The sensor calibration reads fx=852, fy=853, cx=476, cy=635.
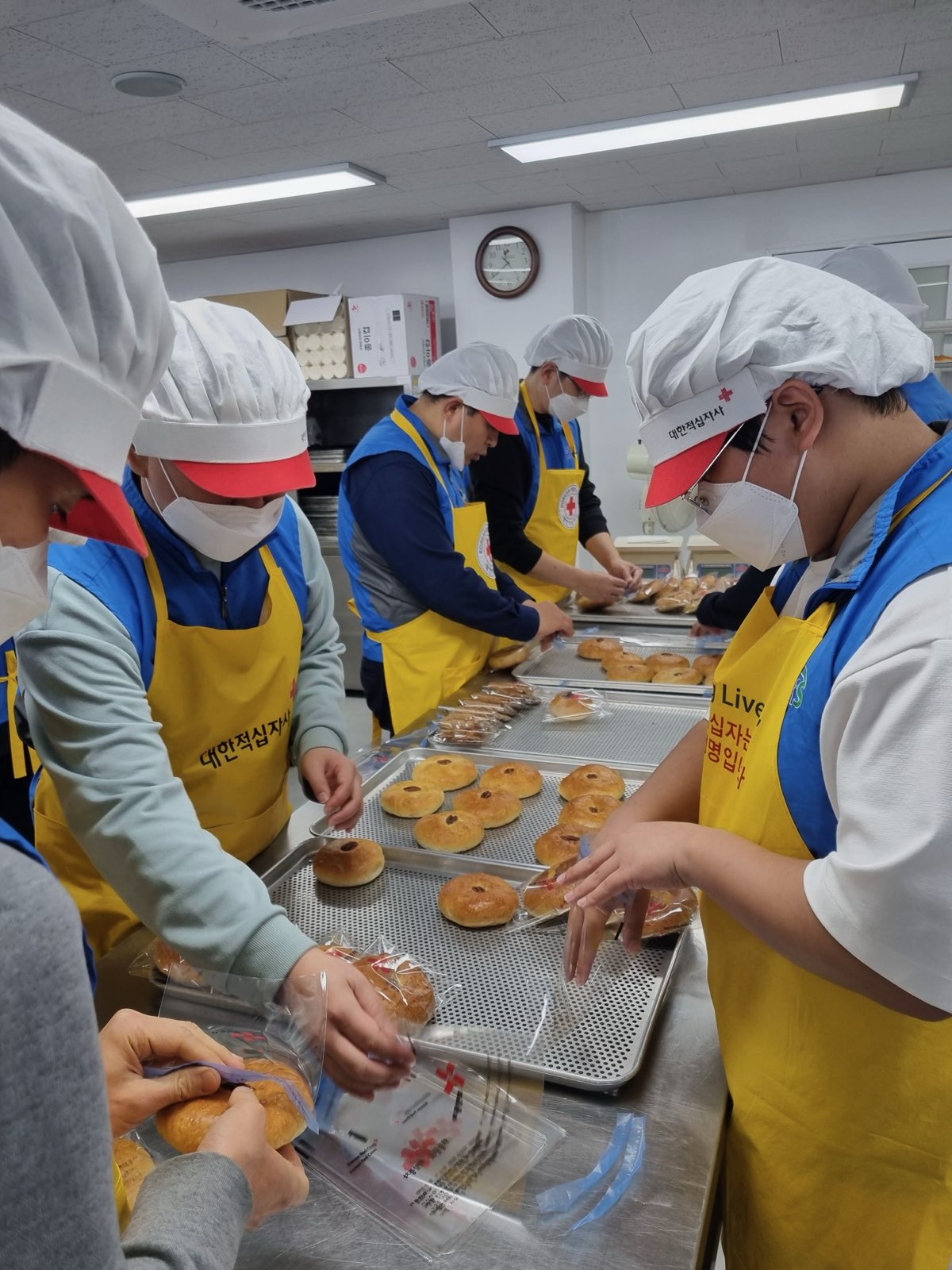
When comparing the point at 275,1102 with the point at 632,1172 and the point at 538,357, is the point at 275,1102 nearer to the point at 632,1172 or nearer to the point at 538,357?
the point at 632,1172

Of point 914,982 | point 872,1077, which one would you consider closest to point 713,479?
point 914,982

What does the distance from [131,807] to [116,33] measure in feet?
10.7

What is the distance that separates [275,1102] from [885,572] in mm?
956

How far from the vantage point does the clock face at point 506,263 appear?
6.77m

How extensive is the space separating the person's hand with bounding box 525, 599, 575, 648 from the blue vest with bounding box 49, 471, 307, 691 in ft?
4.70

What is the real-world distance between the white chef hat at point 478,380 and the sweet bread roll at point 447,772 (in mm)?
1357

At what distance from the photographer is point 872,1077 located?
1117mm

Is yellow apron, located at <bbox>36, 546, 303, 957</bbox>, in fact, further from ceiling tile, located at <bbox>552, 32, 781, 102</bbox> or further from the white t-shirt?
ceiling tile, located at <bbox>552, 32, 781, 102</bbox>

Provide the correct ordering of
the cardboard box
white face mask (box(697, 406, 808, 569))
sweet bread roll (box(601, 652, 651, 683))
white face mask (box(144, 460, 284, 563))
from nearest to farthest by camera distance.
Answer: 1. white face mask (box(697, 406, 808, 569))
2. white face mask (box(144, 460, 284, 563))
3. sweet bread roll (box(601, 652, 651, 683))
4. the cardboard box

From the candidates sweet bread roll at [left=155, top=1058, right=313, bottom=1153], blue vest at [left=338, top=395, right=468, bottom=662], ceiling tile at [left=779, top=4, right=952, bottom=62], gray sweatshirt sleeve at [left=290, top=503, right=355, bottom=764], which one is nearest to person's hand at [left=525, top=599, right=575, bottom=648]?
blue vest at [left=338, top=395, right=468, bottom=662]

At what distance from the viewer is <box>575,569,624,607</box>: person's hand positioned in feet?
11.9

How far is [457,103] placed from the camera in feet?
13.6

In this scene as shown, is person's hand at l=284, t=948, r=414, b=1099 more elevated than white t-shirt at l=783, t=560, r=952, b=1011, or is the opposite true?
white t-shirt at l=783, t=560, r=952, b=1011

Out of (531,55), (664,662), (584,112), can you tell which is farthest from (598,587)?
(584,112)
